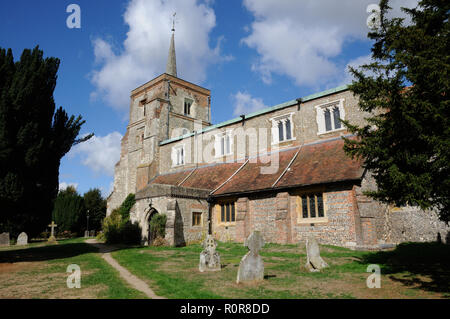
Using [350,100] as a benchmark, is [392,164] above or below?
below

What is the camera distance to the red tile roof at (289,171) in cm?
1526

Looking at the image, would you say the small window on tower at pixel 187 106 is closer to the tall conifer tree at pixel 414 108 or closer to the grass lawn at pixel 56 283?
the grass lawn at pixel 56 283

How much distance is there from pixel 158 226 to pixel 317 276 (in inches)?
456

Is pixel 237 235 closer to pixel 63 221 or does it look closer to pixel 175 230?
pixel 175 230

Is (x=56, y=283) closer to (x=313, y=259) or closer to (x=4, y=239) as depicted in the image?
(x=313, y=259)

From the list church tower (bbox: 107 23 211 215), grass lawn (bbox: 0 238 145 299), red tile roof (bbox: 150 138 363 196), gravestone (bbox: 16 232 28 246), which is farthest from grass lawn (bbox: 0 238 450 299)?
church tower (bbox: 107 23 211 215)

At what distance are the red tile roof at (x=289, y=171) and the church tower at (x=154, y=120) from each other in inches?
353

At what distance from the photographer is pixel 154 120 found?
32.0 meters

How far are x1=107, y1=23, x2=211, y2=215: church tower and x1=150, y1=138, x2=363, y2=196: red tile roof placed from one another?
8.97 metres
